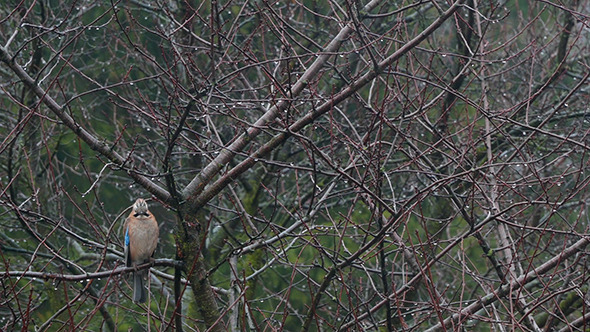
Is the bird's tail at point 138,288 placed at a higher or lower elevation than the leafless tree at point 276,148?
lower

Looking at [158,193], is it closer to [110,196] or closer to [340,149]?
[340,149]

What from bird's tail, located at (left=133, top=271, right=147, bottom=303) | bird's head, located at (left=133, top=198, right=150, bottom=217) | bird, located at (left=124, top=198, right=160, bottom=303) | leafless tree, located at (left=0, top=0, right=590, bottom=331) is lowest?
bird's tail, located at (left=133, top=271, right=147, bottom=303)

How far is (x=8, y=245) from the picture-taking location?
8.70 meters

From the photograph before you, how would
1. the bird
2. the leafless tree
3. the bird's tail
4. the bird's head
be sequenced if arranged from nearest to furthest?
the bird's tail
the bird
the bird's head
the leafless tree

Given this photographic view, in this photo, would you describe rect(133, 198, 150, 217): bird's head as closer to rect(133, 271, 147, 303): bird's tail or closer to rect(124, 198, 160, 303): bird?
rect(124, 198, 160, 303): bird

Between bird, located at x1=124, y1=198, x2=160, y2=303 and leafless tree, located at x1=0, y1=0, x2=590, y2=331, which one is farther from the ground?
leafless tree, located at x1=0, y1=0, x2=590, y2=331

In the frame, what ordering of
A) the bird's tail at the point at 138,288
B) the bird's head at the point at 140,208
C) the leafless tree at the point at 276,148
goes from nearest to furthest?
the bird's tail at the point at 138,288 → the bird's head at the point at 140,208 → the leafless tree at the point at 276,148

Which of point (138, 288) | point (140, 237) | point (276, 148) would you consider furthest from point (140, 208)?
point (276, 148)

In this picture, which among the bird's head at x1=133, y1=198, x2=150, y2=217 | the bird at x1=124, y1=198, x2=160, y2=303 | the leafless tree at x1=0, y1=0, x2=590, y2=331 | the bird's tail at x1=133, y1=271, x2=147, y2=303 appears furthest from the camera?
the leafless tree at x1=0, y1=0, x2=590, y2=331

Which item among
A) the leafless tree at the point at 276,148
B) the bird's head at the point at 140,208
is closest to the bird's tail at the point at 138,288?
the leafless tree at the point at 276,148

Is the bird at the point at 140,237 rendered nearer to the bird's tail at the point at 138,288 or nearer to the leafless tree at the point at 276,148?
the bird's tail at the point at 138,288

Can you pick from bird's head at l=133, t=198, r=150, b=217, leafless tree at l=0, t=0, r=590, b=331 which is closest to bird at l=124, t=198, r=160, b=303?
bird's head at l=133, t=198, r=150, b=217

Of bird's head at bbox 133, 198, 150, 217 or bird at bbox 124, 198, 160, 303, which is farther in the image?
bird's head at bbox 133, 198, 150, 217

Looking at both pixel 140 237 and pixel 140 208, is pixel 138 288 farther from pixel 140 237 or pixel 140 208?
pixel 140 208
